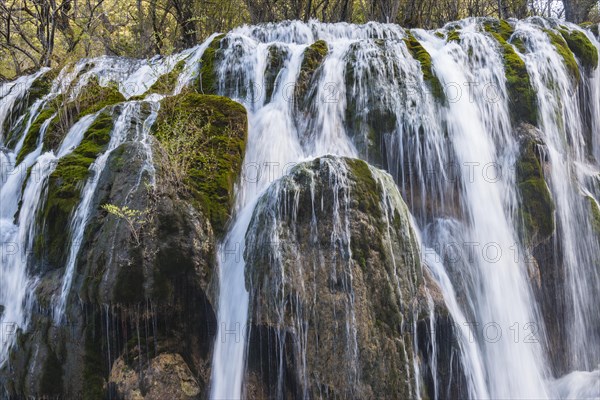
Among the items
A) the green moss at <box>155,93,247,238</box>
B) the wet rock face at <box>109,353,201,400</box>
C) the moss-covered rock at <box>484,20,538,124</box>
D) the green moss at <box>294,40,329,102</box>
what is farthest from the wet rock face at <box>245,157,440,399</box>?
the moss-covered rock at <box>484,20,538,124</box>

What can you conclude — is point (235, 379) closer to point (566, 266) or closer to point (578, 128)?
point (566, 266)

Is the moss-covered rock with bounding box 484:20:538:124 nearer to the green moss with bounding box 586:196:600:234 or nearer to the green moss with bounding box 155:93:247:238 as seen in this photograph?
the green moss with bounding box 586:196:600:234

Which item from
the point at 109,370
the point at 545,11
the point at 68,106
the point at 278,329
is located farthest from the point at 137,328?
the point at 545,11

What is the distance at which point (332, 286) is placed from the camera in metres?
4.44

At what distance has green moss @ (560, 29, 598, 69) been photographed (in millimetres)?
8414

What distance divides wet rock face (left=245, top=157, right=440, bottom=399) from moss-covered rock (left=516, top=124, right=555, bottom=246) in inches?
84.5

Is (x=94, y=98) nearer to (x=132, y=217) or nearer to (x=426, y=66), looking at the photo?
(x=132, y=217)

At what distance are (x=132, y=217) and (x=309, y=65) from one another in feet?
13.4

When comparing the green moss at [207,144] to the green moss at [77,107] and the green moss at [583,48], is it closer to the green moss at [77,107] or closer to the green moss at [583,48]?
the green moss at [77,107]

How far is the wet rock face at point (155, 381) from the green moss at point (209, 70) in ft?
15.2

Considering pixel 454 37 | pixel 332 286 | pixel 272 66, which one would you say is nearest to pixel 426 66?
pixel 454 37

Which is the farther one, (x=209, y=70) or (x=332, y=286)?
(x=209, y=70)

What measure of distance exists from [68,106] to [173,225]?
148 inches

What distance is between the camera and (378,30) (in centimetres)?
1007
